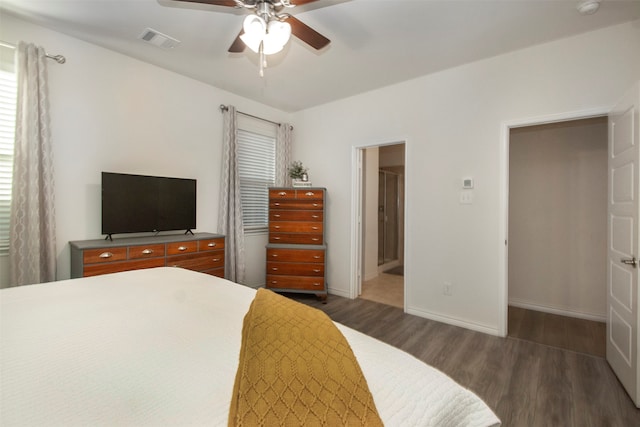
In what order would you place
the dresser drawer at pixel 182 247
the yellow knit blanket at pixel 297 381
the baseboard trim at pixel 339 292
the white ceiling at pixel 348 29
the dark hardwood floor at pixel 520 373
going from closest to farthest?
the yellow knit blanket at pixel 297 381, the dark hardwood floor at pixel 520 373, the white ceiling at pixel 348 29, the dresser drawer at pixel 182 247, the baseboard trim at pixel 339 292

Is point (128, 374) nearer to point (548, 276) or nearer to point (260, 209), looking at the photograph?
point (260, 209)

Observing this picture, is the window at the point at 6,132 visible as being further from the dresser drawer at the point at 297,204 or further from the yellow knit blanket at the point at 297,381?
the yellow knit blanket at the point at 297,381

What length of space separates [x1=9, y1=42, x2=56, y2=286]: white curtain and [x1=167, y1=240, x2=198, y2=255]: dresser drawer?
880mm

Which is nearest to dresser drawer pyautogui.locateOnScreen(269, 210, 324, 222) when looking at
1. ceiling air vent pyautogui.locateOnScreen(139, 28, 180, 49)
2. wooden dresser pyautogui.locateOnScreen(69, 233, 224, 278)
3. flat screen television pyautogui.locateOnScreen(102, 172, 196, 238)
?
wooden dresser pyautogui.locateOnScreen(69, 233, 224, 278)

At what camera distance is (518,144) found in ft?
11.8

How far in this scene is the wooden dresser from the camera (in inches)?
90.9

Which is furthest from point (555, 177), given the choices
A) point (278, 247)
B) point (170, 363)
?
point (170, 363)

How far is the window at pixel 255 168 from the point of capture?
12.9ft

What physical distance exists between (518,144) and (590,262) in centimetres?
159

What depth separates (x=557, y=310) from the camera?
11.0 feet

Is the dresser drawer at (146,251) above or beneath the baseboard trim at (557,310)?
above

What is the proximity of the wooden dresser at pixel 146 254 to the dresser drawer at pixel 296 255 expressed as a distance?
74 centimetres

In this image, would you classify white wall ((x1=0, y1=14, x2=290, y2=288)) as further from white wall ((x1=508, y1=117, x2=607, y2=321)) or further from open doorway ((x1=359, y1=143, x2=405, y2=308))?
white wall ((x1=508, y1=117, x2=607, y2=321))

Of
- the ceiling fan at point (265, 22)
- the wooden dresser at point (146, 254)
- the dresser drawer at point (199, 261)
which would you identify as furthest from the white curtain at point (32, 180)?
the ceiling fan at point (265, 22)
